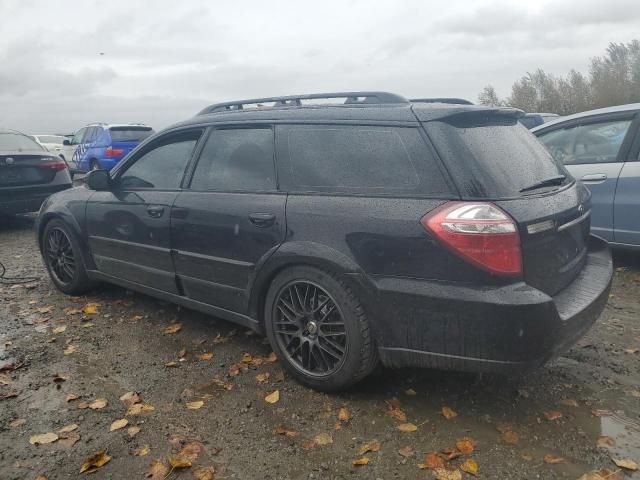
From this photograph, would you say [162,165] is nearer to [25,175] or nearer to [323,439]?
[323,439]

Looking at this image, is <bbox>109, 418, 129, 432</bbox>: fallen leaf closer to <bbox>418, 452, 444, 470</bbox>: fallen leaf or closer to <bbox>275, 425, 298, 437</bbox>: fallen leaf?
<bbox>275, 425, 298, 437</bbox>: fallen leaf

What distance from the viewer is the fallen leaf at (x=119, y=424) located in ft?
9.55

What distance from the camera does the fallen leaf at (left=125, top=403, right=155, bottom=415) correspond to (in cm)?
306

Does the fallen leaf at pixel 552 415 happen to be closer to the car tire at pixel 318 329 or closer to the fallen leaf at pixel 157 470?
the car tire at pixel 318 329

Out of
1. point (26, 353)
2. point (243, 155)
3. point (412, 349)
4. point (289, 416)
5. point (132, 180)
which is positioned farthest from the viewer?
point (132, 180)

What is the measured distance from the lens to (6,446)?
279 cm

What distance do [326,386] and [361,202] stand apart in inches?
43.7

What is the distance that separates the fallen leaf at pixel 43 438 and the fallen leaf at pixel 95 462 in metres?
0.33

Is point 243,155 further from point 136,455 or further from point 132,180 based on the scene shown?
point 136,455

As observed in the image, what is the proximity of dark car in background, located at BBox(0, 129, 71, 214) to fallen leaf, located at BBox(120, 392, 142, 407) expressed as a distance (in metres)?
6.20

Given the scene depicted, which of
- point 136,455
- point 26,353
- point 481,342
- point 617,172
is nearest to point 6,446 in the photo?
point 136,455

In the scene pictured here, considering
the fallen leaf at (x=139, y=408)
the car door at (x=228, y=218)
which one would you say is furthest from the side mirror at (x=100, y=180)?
the fallen leaf at (x=139, y=408)

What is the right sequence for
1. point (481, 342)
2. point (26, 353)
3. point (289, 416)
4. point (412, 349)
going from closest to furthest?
1. point (481, 342)
2. point (412, 349)
3. point (289, 416)
4. point (26, 353)

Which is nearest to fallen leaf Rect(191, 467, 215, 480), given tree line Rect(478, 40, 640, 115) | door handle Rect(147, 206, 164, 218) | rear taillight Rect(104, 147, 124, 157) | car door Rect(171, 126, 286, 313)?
car door Rect(171, 126, 286, 313)
